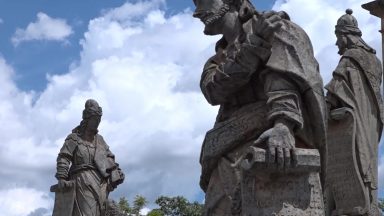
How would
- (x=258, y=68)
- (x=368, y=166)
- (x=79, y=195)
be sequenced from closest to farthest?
(x=258, y=68) → (x=368, y=166) → (x=79, y=195)

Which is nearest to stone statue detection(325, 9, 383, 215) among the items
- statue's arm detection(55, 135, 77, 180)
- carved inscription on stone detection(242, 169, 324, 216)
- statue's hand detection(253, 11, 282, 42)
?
statue's hand detection(253, 11, 282, 42)

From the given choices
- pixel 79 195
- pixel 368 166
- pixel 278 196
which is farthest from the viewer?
pixel 79 195

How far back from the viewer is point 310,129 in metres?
5.55

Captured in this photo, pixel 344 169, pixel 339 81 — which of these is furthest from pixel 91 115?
pixel 344 169

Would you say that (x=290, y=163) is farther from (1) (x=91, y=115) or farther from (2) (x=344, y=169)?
(1) (x=91, y=115)

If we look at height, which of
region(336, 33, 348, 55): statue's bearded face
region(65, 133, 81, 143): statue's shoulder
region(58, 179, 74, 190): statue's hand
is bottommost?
region(336, 33, 348, 55): statue's bearded face

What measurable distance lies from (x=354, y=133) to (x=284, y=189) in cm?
407

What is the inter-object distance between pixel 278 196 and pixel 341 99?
4214mm

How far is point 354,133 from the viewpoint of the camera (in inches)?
360

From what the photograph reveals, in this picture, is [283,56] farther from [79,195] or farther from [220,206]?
[79,195]

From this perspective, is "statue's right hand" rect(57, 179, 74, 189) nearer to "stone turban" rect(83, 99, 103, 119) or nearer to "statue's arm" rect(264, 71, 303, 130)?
"stone turban" rect(83, 99, 103, 119)

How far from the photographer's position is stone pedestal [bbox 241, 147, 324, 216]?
5.18m

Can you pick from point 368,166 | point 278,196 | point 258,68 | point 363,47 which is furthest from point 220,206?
point 363,47

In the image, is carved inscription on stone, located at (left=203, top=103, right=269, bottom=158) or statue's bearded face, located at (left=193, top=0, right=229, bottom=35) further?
statue's bearded face, located at (left=193, top=0, right=229, bottom=35)
